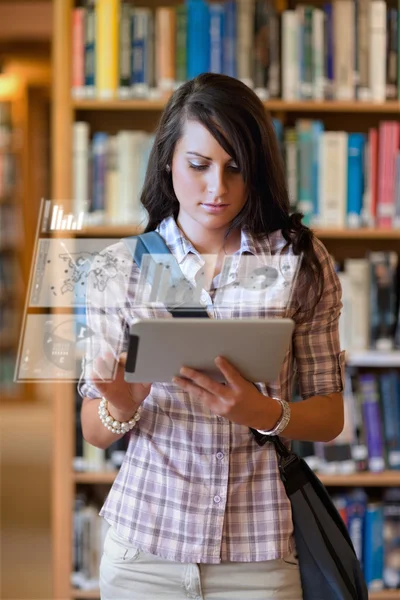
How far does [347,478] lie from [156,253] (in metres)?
1.43

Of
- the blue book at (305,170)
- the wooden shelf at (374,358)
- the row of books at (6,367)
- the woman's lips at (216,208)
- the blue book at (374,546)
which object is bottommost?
the row of books at (6,367)

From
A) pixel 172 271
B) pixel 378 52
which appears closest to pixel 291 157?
pixel 378 52

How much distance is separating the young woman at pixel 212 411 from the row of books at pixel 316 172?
1182 millimetres

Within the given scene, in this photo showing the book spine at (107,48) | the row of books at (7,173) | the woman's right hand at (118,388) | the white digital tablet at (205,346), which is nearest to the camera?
the white digital tablet at (205,346)

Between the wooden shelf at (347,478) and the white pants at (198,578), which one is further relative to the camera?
the wooden shelf at (347,478)

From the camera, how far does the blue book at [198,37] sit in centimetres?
230

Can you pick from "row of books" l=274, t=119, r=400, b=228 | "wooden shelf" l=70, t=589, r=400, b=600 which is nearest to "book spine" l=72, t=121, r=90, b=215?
"row of books" l=274, t=119, r=400, b=228

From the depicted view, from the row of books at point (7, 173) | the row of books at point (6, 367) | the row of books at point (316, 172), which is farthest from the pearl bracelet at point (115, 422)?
the row of books at point (7, 173)

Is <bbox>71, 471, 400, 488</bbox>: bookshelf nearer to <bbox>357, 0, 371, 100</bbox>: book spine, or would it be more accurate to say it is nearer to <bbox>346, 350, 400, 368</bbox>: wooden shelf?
<bbox>346, 350, 400, 368</bbox>: wooden shelf

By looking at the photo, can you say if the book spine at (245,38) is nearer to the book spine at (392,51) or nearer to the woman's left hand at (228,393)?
the book spine at (392,51)

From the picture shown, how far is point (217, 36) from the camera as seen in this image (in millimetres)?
2309

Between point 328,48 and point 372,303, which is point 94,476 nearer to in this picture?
point 372,303

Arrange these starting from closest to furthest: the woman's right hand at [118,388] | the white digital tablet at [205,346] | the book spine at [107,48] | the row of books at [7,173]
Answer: the white digital tablet at [205,346] → the woman's right hand at [118,388] → the book spine at [107,48] → the row of books at [7,173]

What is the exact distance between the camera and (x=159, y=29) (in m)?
2.31
